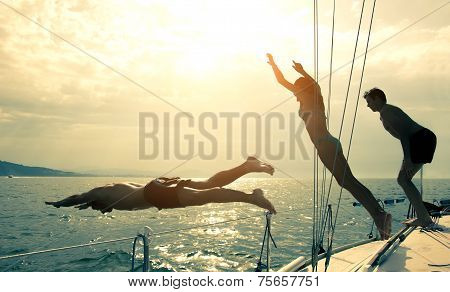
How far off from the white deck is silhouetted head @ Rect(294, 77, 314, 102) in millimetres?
3128

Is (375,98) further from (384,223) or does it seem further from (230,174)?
(230,174)

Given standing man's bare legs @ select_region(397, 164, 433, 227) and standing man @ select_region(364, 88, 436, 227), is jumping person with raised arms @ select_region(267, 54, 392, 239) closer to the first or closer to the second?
standing man's bare legs @ select_region(397, 164, 433, 227)

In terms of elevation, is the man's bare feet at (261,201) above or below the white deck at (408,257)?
above

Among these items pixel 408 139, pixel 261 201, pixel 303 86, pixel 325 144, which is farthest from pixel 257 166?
pixel 408 139

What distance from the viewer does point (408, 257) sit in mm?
6277

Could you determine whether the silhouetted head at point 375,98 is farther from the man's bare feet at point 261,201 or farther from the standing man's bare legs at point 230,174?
the man's bare feet at point 261,201

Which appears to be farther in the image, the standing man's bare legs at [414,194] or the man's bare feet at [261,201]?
the standing man's bare legs at [414,194]

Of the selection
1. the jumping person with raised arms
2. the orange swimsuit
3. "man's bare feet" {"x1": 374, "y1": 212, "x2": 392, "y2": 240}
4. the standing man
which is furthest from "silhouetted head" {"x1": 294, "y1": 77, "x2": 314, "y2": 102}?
the orange swimsuit

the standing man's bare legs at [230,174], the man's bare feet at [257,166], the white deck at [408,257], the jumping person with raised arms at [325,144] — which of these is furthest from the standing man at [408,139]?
the standing man's bare legs at [230,174]

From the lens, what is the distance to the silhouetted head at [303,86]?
7133 mm

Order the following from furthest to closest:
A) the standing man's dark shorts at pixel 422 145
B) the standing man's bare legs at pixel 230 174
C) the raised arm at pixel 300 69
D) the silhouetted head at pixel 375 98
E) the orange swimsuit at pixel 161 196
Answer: the raised arm at pixel 300 69
the standing man's bare legs at pixel 230 174
the silhouetted head at pixel 375 98
the standing man's dark shorts at pixel 422 145
the orange swimsuit at pixel 161 196

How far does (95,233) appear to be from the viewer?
29844 mm

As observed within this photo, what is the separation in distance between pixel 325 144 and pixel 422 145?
169 centimetres
